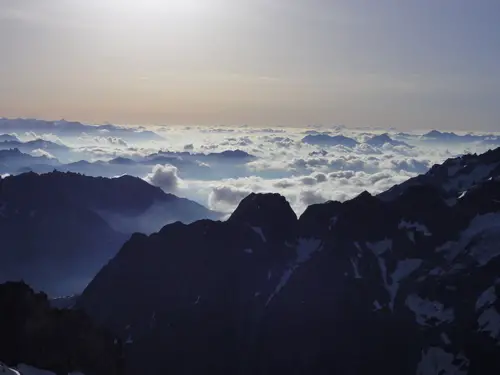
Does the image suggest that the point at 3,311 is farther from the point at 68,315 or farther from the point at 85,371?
the point at 85,371

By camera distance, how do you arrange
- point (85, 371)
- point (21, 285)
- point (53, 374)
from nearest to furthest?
1. point (53, 374)
2. point (85, 371)
3. point (21, 285)

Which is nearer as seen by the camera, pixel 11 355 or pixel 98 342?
pixel 11 355

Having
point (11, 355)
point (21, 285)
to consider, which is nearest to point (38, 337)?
point (11, 355)

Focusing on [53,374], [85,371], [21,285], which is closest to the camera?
[53,374]

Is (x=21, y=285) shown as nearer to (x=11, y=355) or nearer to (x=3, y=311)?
(x=3, y=311)

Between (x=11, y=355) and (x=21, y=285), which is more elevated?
(x=21, y=285)

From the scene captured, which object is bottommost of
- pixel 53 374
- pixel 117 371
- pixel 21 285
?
pixel 117 371
